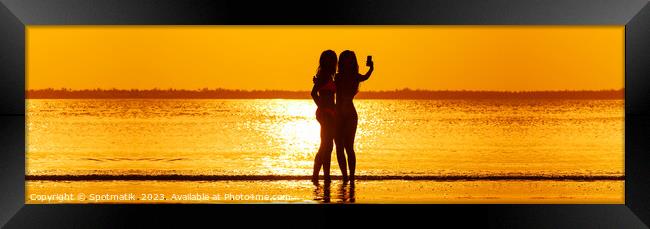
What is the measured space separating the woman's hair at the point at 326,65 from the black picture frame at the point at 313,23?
1.73 metres

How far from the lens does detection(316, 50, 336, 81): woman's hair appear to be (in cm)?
1009

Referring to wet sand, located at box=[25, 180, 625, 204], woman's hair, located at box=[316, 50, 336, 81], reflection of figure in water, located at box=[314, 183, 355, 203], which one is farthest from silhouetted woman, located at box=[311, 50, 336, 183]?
wet sand, located at box=[25, 180, 625, 204]

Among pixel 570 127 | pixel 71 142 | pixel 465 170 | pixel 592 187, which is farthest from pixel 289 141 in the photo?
pixel 570 127

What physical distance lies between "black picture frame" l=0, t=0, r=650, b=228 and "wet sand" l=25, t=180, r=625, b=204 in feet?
4.38

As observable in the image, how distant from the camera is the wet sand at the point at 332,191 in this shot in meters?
10.2

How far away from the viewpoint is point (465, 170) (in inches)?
546

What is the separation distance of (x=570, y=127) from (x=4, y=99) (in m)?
22.8

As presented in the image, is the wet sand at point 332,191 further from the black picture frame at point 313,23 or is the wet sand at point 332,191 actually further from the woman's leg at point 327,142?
the black picture frame at point 313,23

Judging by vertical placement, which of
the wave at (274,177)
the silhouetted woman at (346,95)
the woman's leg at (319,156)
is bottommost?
the wave at (274,177)

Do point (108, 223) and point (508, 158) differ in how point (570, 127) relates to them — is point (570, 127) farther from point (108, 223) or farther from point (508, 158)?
point (108, 223)

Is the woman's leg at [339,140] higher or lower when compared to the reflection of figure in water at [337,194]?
higher

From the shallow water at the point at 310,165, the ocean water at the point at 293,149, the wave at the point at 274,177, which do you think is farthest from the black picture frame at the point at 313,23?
the wave at the point at 274,177

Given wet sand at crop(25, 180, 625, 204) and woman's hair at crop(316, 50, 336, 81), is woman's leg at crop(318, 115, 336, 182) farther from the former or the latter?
woman's hair at crop(316, 50, 336, 81)

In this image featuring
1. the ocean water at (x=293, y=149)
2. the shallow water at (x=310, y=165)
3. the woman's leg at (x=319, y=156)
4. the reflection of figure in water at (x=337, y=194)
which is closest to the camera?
the reflection of figure in water at (x=337, y=194)
